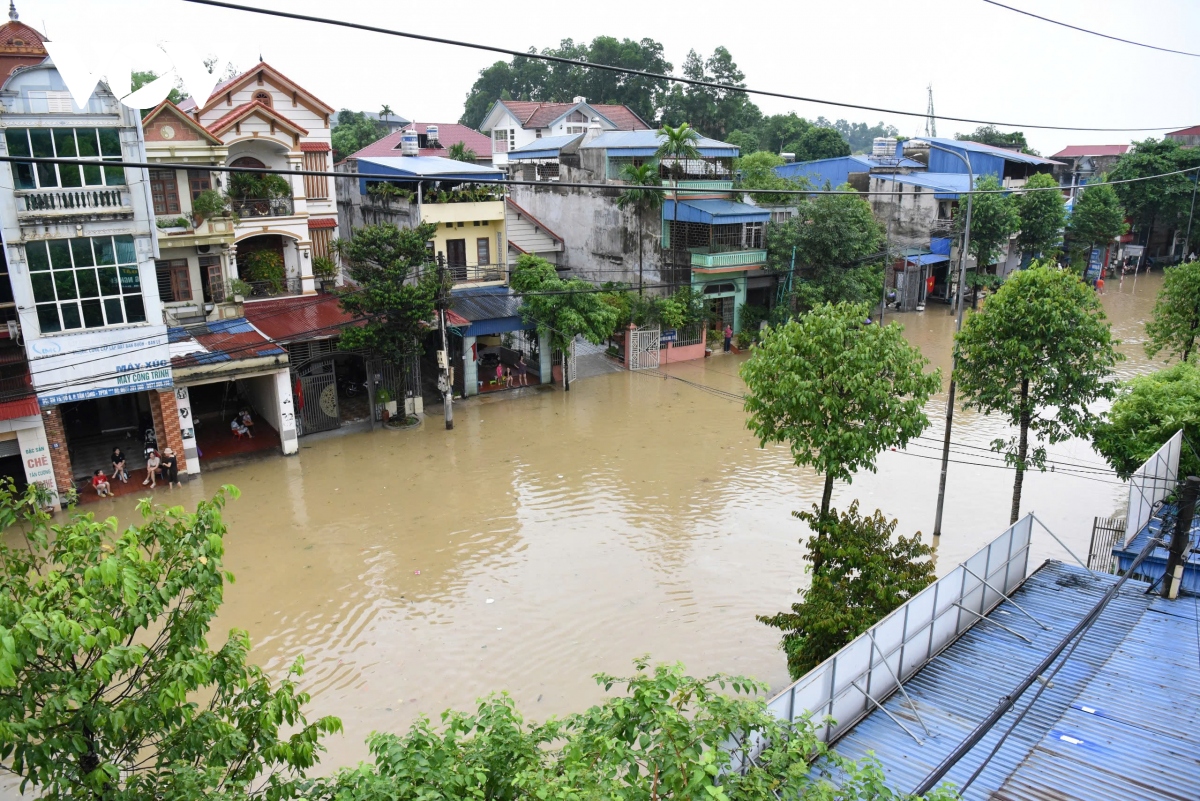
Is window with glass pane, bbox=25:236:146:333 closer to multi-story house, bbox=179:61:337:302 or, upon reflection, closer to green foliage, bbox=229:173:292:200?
multi-story house, bbox=179:61:337:302

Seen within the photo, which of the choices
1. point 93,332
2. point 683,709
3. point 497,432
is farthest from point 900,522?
point 93,332

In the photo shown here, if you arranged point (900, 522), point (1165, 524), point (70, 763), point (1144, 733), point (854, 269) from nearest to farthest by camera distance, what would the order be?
1. point (70, 763)
2. point (1144, 733)
3. point (1165, 524)
4. point (900, 522)
5. point (854, 269)

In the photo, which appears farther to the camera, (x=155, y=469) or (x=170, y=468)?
(x=170, y=468)

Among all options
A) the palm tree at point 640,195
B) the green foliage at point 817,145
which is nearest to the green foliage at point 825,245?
the palm tree at point 640,195

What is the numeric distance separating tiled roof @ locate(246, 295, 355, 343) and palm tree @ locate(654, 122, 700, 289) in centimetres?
1191

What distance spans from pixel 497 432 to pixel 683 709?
17393mm

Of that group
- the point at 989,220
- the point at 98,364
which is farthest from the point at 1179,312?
the point at 98,364

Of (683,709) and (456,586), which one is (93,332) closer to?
(456,586)

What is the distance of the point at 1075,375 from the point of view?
573 inches

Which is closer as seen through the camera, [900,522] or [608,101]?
[900,522]

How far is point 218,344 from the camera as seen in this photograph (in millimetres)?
21094

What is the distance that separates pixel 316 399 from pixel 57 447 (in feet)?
20.6

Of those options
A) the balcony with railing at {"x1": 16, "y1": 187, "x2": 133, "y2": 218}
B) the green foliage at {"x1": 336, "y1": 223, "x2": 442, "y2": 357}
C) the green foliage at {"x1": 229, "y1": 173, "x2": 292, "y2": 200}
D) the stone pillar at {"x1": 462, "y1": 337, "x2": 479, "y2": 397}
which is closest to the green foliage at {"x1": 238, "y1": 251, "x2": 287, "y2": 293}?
the green foliage at {"x1": 229, "y1": 173, "x2": 292, "y2": 200}

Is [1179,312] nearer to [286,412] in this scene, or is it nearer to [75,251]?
[286,412]
